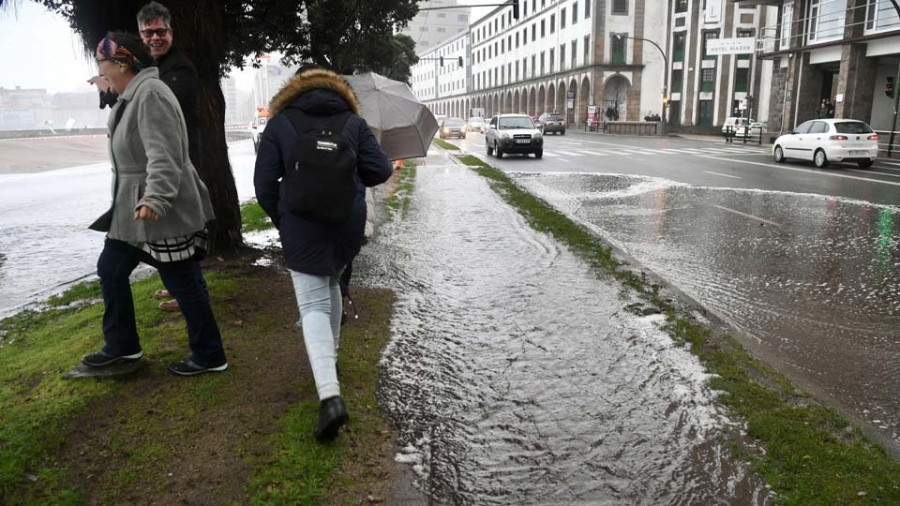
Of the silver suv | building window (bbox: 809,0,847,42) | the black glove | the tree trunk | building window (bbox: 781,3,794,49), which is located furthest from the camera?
building window (bbox: 781,3,794,49)

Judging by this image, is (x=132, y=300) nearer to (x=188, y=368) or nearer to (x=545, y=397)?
(x=188, y=368)

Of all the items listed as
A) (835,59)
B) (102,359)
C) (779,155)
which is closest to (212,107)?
(102,359)

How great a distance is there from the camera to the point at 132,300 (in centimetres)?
359

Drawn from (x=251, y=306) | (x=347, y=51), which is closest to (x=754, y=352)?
(x=251, y=306)

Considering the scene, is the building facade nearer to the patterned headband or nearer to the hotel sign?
the hotel sign

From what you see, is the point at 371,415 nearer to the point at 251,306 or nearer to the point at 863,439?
the point at 251,306

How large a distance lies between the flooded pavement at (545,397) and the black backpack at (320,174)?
120 centimetres

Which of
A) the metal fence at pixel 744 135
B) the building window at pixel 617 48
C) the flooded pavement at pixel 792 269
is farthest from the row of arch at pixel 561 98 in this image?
the flooded pavement at pixel 792 269

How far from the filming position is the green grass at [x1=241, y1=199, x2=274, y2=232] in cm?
911

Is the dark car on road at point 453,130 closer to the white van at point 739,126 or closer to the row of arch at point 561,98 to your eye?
the white van at point 739,126

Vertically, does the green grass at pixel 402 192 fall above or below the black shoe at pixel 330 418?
below

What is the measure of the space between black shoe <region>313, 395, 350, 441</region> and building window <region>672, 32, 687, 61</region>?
205ft

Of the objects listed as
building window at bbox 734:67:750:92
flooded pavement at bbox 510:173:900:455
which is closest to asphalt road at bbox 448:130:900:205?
flooded pavement at bbox 510:173:900:455

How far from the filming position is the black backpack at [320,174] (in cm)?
292
